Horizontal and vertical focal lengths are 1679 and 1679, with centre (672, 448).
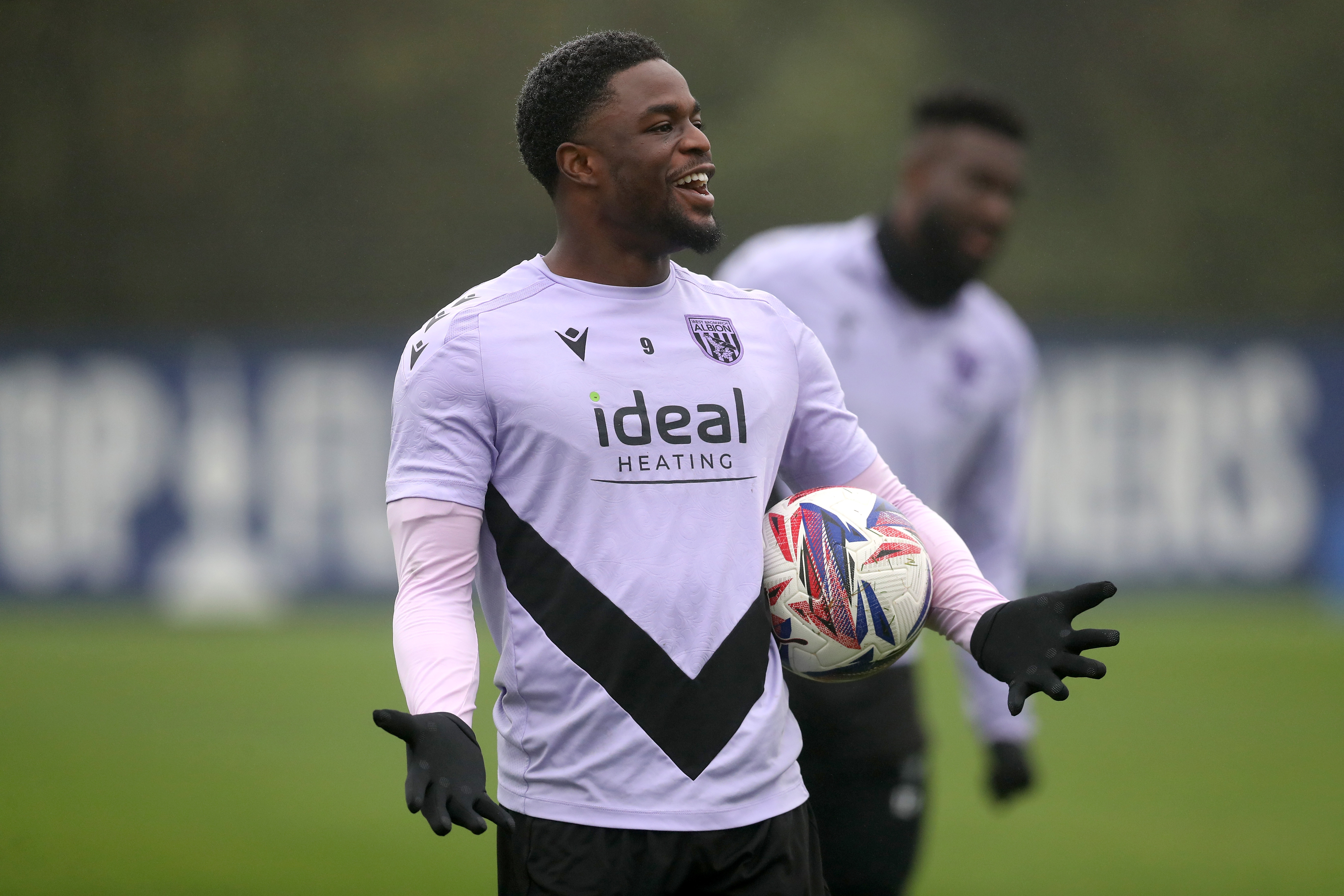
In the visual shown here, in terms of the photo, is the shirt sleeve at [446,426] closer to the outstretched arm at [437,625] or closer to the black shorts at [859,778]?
the outstretched arm at [437,625]

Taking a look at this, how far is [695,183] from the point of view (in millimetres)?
3041

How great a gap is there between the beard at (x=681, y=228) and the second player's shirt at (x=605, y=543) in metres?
0.16

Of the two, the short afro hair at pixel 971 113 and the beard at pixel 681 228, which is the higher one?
the short afro hair at pixel 971 113

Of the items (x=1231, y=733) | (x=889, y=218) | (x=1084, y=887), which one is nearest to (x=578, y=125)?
(x=889, y=218)

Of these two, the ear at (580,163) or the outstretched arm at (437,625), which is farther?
the ear at (580,163)

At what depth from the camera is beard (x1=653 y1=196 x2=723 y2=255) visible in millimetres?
3020

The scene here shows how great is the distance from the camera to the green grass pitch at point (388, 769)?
6559mm

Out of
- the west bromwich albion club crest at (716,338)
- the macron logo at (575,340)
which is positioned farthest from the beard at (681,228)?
the macron logo at (575,340)

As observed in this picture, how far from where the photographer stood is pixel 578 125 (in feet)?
10.0

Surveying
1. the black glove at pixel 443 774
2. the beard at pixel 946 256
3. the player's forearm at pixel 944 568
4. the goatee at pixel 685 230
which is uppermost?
the beard at pixel 946 256

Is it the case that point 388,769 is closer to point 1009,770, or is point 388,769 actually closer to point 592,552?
point 1009,770

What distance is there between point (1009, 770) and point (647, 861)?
223 centimetres

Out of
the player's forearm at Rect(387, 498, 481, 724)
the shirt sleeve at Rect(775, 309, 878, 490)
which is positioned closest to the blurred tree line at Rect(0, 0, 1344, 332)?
the shirt sleeve at Rect(775, 309, 878, 490)

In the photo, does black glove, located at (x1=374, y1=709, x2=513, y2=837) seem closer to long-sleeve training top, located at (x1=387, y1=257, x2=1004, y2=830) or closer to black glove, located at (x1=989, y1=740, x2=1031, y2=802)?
long-sleeve training top, located at (x1=387, y1=257, x2=1004, y2=830)
